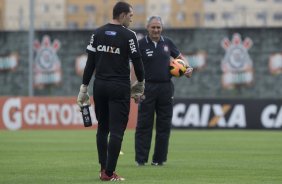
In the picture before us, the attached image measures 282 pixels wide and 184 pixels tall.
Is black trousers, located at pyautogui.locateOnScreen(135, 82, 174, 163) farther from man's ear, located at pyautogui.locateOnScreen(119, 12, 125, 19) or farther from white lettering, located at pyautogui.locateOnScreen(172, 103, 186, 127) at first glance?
white lettering, located at pyautogui.locateOnScreen(172, 103, 186, 127)

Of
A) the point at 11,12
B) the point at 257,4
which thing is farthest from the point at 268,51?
the point at 257,4

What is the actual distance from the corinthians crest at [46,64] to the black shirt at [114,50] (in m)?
36.3

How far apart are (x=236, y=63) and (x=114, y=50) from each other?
3505cm

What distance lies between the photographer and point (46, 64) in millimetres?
50281

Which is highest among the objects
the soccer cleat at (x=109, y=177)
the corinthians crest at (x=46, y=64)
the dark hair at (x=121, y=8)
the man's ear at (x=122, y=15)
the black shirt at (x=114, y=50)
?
the dark hair at (x=121, y=8)

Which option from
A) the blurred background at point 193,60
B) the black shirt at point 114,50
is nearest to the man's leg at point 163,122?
the black shirt at point 114,50

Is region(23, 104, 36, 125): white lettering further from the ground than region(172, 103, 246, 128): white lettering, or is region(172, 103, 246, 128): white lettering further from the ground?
region(172, 103, 246, 128): white lettering

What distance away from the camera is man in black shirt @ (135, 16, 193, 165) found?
17.0 m

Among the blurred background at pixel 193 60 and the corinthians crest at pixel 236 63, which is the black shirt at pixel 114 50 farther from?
the corinthians crest at pixel 236 63

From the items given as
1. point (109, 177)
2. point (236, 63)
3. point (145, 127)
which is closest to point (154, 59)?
point (145, 127)

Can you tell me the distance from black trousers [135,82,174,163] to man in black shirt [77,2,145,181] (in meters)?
3.17

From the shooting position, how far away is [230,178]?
1429 cm

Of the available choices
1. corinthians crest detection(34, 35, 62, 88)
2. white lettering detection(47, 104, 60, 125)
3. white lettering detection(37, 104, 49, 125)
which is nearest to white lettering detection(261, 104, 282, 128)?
white lettering detection(47, 104, 60, 125)

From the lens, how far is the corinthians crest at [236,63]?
48.0 meters
